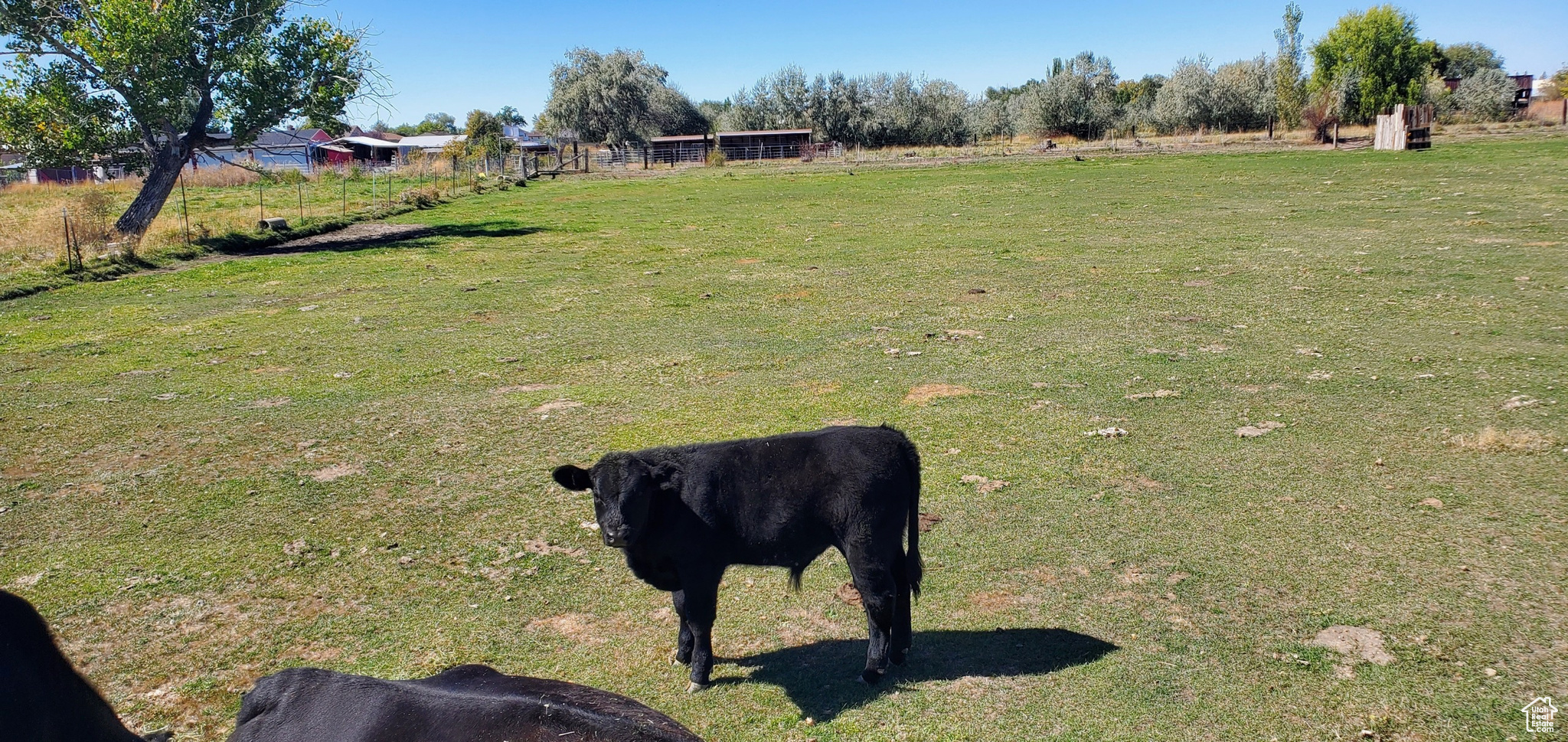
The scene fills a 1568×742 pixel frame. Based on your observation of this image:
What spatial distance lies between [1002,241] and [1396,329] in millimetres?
10584

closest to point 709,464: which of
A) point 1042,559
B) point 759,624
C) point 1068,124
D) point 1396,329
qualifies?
point 759,624

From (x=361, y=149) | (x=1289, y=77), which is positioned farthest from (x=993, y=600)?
(x=361, y=149)

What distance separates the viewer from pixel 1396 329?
43.5 ft

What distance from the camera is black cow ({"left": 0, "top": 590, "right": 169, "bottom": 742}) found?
3.39 metres

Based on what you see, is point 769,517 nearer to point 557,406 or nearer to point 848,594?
point 848,594

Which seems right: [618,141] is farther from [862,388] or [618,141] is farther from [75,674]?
[75,674]

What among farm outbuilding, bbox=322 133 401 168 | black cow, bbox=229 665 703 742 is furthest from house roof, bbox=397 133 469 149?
black cow, bbox=229 665 703 742

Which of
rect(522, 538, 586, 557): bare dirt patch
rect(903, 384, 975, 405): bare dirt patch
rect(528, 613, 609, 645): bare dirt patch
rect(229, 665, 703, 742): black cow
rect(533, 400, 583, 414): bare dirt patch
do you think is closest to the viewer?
rect(229, 665, 703, 742): black cow

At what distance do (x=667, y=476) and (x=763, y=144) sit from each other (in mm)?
76118

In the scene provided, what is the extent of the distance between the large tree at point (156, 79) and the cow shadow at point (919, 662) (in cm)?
2637

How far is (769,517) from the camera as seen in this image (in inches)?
220

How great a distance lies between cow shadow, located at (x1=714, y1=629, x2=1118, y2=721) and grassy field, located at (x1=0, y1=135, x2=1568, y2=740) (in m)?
0.03

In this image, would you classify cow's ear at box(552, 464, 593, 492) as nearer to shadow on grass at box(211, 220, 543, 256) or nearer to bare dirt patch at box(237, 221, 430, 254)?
shadow on grass at box(211, 220, 543, 256)

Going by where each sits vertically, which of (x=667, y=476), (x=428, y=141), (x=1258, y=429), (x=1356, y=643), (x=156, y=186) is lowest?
(x=1356, y=643)
